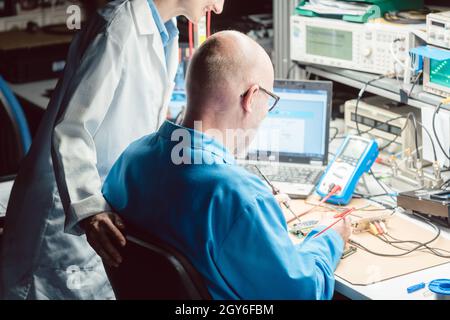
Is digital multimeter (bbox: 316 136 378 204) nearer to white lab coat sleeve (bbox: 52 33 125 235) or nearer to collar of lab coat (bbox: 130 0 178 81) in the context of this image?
collar of lab coat (bbox: 130 0 178 81)

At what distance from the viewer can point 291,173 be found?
8.48 ft

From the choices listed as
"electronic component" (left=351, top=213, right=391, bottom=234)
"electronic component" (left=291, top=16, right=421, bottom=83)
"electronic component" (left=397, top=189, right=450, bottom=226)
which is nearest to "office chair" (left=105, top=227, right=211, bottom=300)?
"electronic component" (left=351, top=213, right=391, bottom=234)

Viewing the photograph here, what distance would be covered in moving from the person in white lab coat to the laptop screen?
1.62 ft

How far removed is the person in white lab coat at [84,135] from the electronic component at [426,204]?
750 millimetres

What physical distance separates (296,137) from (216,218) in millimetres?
1092

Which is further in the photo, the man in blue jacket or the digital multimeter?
the digital multimeter

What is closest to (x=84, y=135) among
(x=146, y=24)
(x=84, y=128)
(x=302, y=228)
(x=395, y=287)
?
A: (x=84, y=128)

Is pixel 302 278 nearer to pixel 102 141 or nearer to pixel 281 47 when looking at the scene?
pixel 102 141

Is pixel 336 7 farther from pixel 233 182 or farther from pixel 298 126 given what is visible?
pixel 233 182

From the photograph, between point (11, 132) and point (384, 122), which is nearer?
point (384, 122)

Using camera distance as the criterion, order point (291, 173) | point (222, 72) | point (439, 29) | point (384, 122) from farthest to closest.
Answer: point (384, 122)
point (291, 173)
point (439, 29)
point (222, 72)

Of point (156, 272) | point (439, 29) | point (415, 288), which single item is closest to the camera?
point (156, 272)

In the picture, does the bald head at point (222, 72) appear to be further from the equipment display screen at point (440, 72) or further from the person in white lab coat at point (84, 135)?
the equipment display screen at point (440, 72)

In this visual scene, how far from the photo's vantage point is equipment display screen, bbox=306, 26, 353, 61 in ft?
9.02
